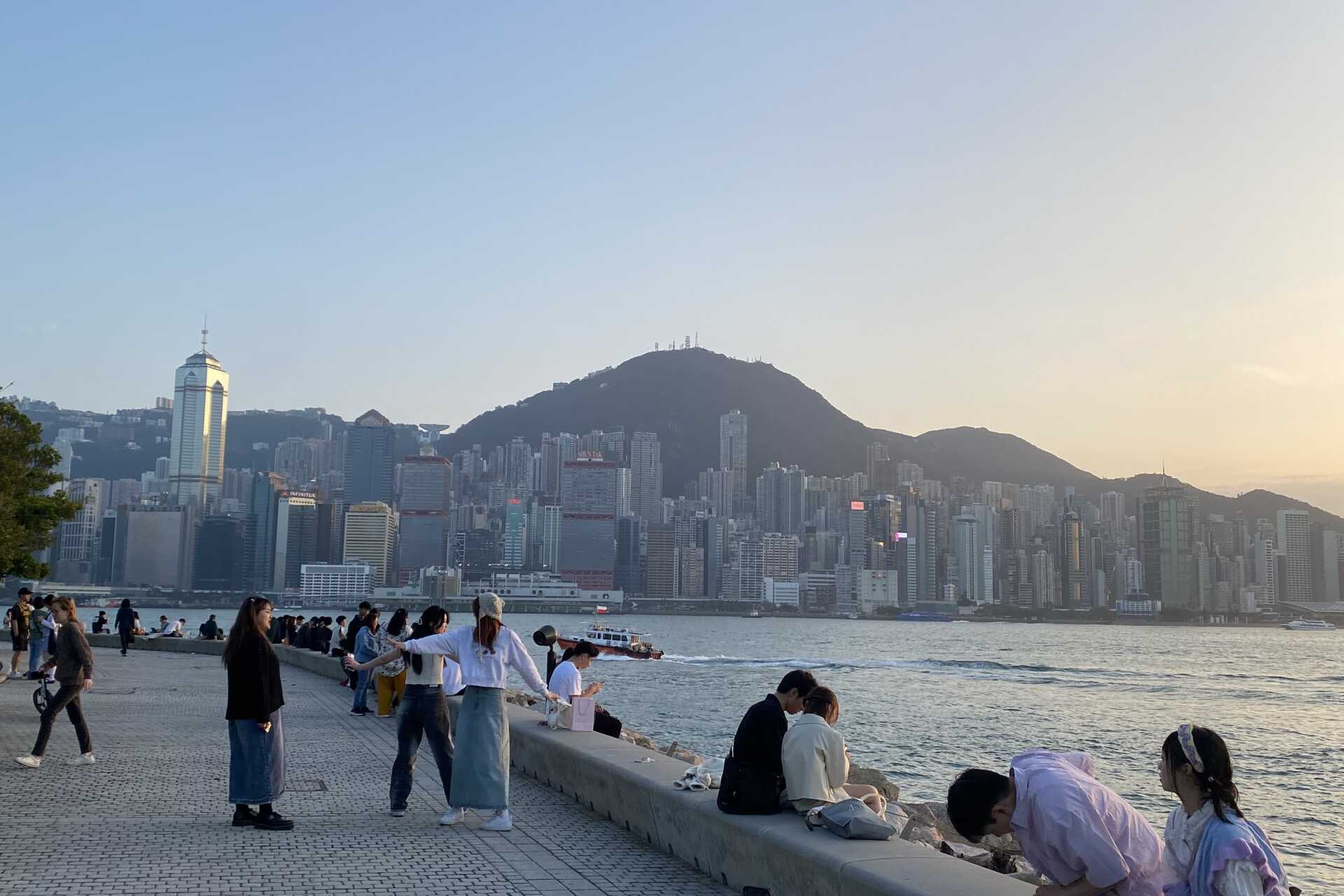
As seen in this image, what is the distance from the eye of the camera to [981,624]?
182 meters

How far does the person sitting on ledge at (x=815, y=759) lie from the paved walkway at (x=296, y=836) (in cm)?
70

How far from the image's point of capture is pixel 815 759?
648cm

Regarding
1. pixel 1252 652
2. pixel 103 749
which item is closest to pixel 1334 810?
pixel 103 749

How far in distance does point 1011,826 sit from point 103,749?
34.3 ft

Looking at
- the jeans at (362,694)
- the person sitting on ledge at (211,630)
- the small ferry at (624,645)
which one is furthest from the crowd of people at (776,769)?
the small ferry at (624,645)

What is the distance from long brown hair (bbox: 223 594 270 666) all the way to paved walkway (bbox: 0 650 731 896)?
1187 mm

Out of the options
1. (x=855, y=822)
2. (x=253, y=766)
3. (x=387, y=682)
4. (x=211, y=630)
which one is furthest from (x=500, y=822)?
(x=211, y=630)

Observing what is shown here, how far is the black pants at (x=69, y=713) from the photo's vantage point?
33.6ft

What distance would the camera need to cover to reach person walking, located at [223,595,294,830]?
304 inches

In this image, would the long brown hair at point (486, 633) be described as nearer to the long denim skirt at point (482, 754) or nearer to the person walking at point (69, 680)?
the long denim skirt at point (482, 754)

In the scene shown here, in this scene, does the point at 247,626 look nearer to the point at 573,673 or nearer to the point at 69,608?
the point at 69,608

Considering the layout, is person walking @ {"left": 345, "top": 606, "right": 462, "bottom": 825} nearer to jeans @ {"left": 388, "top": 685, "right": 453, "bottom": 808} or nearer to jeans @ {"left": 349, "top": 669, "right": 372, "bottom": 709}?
jeans @ {"left": 388, "top": 685, "right": 453, "bottom": 808}

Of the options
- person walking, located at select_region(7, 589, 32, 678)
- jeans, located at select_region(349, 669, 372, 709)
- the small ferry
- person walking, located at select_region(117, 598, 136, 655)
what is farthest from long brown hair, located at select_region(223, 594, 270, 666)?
the small ferry

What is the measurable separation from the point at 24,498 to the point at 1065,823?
3095cm
